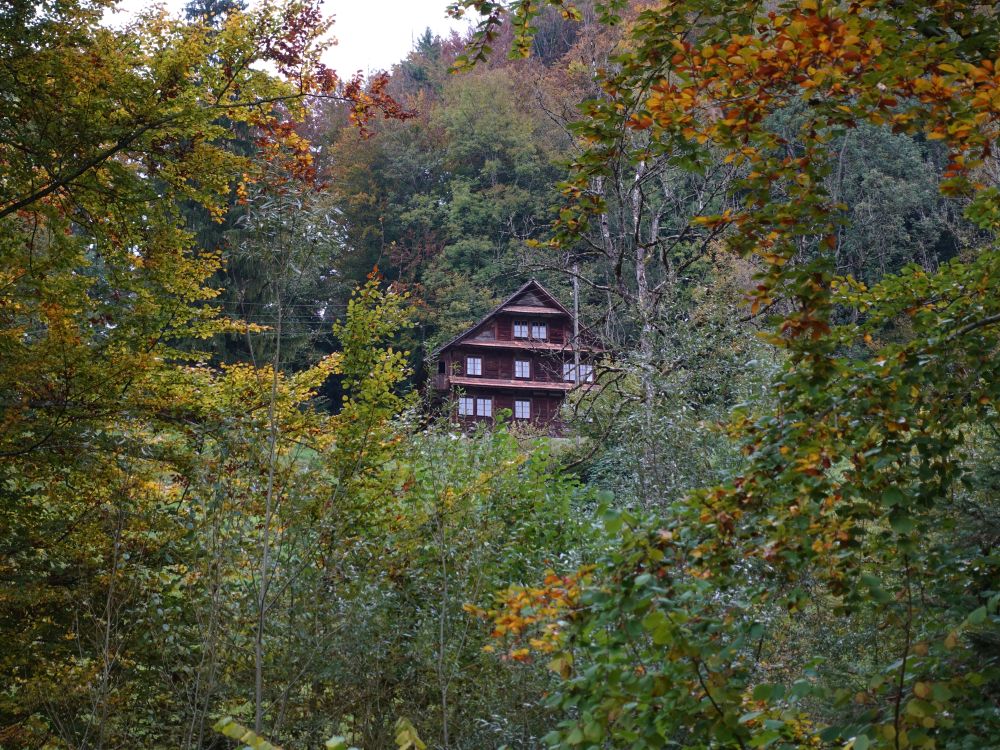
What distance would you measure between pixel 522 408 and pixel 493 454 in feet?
74.0

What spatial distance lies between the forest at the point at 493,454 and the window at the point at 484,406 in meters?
19.9

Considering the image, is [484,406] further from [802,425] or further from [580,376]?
[802,425]

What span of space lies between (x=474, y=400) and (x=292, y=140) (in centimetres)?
2319

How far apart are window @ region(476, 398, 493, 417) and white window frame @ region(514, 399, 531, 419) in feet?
2.91

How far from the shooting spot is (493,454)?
8.52 metres

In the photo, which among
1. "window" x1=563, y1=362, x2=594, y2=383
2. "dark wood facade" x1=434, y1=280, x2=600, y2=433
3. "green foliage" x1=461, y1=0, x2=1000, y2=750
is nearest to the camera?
"green foliage" x1=461, y1=0, x2=1000, y2=750

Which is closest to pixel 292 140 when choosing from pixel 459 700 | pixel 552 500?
pixel 552 500

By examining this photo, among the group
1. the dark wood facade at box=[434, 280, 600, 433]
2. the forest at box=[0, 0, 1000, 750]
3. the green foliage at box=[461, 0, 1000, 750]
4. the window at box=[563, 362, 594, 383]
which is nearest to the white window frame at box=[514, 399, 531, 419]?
the dark wood facade at box=[434, 280, 600, 433]

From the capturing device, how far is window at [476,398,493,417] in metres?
30.4

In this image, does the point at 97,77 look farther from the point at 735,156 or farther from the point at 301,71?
the point at 735,156

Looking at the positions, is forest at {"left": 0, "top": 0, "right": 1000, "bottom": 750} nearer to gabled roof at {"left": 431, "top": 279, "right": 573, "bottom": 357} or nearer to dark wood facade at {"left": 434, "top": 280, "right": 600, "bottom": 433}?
gabled roof at {"left": 431, "top": 279, "right": 573, "bottom": 357}

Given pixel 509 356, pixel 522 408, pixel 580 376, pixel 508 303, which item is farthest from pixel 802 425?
pixel 522 408

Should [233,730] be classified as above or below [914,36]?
below

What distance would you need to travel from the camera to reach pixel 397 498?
7473 millimetres
